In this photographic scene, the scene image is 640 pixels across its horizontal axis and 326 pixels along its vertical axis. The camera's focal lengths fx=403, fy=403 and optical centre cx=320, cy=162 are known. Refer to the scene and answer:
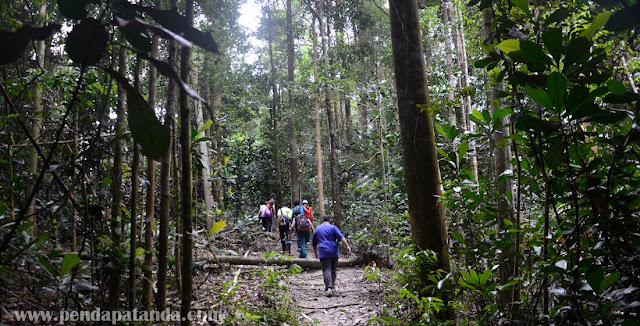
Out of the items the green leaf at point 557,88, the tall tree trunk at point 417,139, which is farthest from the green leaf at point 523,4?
the tall tree trunk at point 417,139

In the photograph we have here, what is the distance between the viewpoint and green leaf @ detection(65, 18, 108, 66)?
790 mm

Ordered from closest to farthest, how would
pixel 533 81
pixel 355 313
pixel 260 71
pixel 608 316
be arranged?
pixel 608 316
pixel 533 81
pixel 355 313
pixel 260 71

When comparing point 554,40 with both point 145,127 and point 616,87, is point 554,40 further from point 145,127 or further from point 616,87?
point 145,127

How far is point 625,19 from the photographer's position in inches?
47.4

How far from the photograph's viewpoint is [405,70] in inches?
143

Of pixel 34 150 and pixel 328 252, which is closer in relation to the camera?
pixel 34 150

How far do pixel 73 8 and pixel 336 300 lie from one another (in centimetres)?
657

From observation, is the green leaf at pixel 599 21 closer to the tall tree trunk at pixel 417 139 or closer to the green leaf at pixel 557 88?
the green leaf at pixel 557 88

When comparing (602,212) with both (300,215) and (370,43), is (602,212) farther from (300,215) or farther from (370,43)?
(370,43)

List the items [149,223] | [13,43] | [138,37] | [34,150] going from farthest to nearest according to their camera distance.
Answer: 1. [34,150]
2. [149,223]
3. [138,37]
4. [13,43]

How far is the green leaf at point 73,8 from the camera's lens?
884 millimetres

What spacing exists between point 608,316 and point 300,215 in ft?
27.7

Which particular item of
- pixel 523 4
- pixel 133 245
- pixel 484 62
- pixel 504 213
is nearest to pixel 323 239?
pixel 504 213

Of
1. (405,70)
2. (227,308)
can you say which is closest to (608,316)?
(405,70)
